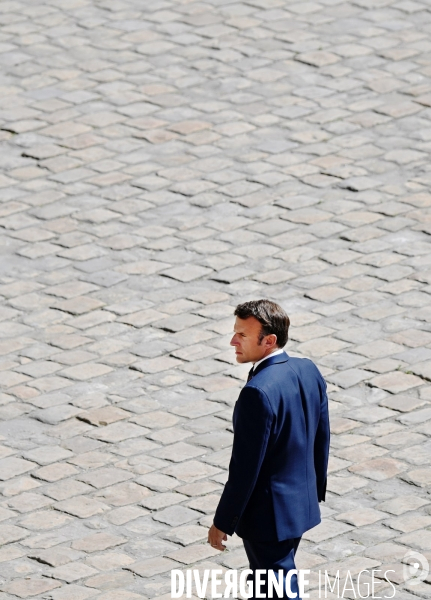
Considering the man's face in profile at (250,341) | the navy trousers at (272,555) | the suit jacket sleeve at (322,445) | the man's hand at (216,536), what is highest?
the man's face in profile at (250,341)

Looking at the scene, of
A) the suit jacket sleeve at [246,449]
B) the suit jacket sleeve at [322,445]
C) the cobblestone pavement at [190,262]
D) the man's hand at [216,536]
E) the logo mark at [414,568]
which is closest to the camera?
the suit jacket sleeve at [246,449]

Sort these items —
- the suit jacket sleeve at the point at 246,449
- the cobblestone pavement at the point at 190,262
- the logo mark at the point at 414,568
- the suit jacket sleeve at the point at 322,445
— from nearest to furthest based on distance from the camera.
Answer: the suit jacket sleeve at the point at 246,449, the suit jacket sleeve at the point at 322,445, the logo mark at the point at 414,568, the cobblestone pavement at the point at 190,262

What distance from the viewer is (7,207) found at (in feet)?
33.7

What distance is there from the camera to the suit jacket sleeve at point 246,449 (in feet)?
16.5

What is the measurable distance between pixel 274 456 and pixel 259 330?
543mm

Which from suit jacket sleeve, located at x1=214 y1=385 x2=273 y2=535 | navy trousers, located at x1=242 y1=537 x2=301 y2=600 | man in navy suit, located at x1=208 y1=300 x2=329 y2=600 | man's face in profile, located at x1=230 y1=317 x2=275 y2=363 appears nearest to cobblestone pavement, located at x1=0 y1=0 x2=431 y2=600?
navy trousers, located at x1=242 y1=537 x2=301 y2=600

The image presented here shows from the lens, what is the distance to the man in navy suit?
507 centimetres

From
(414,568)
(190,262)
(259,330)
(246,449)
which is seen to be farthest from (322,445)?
(190,262)

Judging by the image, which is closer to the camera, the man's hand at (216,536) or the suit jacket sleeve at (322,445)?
the man's hand at (216,536)

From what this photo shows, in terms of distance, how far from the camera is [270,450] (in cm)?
514

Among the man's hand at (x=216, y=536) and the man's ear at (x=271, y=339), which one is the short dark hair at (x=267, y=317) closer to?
the man's ear at (x=271, y=339)

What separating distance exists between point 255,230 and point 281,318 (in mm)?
4713

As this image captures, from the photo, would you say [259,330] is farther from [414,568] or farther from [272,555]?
[414,568]

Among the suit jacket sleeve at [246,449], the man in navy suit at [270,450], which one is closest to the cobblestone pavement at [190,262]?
the man in navy suit at [270,450]
